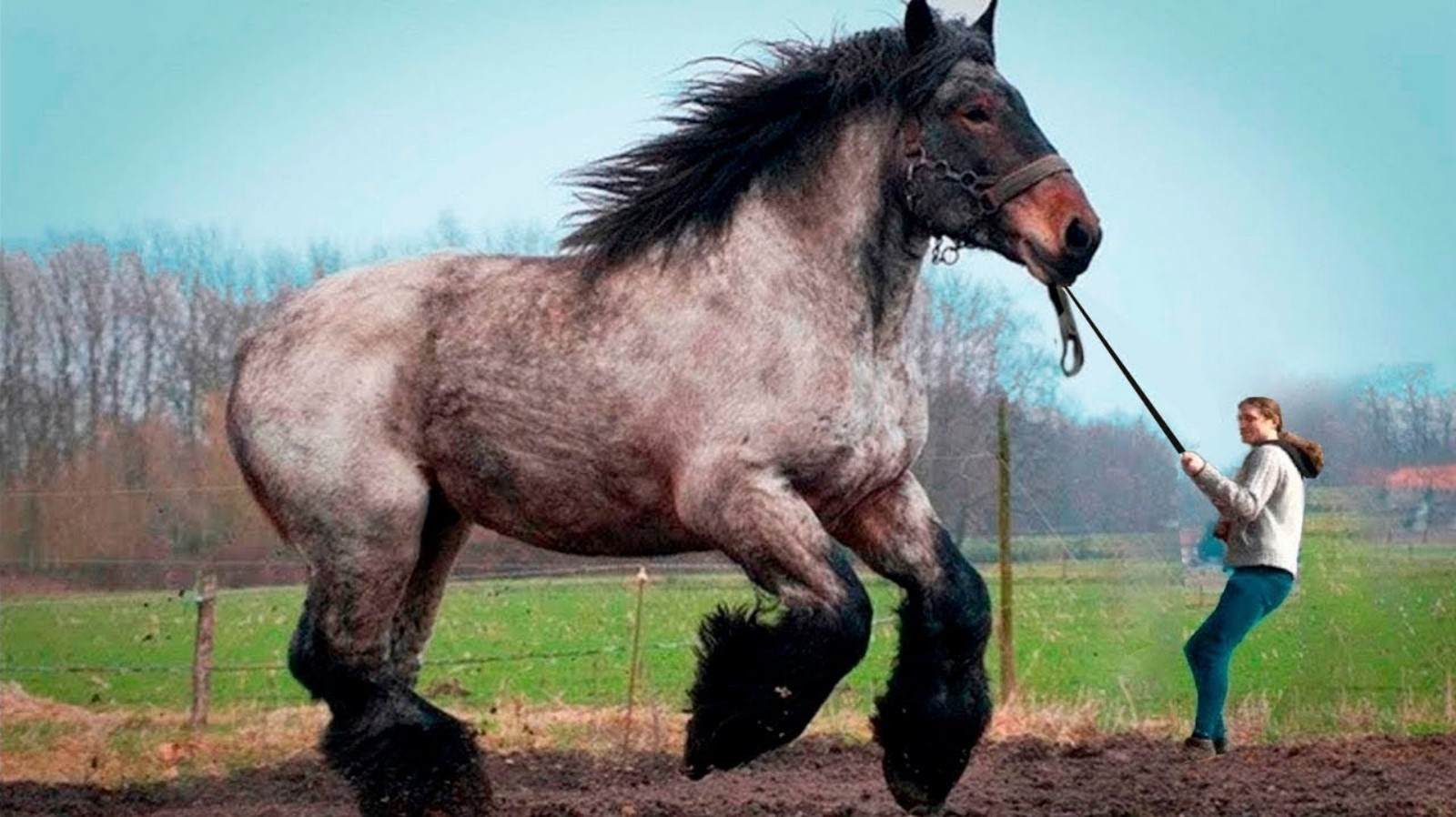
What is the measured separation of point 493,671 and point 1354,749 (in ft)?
16.3

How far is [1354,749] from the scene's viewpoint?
7707 mm

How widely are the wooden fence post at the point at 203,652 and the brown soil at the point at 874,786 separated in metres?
1.39

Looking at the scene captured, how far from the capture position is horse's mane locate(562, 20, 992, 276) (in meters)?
5.22

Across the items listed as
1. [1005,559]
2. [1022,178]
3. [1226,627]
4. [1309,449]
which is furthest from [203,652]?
[1022,178]

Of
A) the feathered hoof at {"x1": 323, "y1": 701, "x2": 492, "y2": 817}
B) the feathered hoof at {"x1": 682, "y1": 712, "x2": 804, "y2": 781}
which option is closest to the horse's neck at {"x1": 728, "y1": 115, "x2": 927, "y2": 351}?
the feathered hoof at {"x1": 682, "y1": 712, "x2": 804, "y2": 781}

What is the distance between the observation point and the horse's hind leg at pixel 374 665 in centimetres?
539

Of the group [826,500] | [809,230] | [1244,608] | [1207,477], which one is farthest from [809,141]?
[1244,608]

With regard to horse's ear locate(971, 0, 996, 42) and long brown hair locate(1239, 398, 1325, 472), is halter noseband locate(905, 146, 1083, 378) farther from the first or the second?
long brown hair locate(1239, 398, 1325, 472)

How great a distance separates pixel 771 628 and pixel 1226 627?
3.08 meters

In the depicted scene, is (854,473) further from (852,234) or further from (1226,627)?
(1226,627)

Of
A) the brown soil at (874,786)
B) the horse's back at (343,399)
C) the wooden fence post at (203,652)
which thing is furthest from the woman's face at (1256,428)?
the wooden fence post at (203,652)

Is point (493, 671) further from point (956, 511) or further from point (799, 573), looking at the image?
point (799, 573)

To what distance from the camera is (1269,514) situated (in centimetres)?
702

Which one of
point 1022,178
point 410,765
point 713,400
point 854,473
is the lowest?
point 410,765
